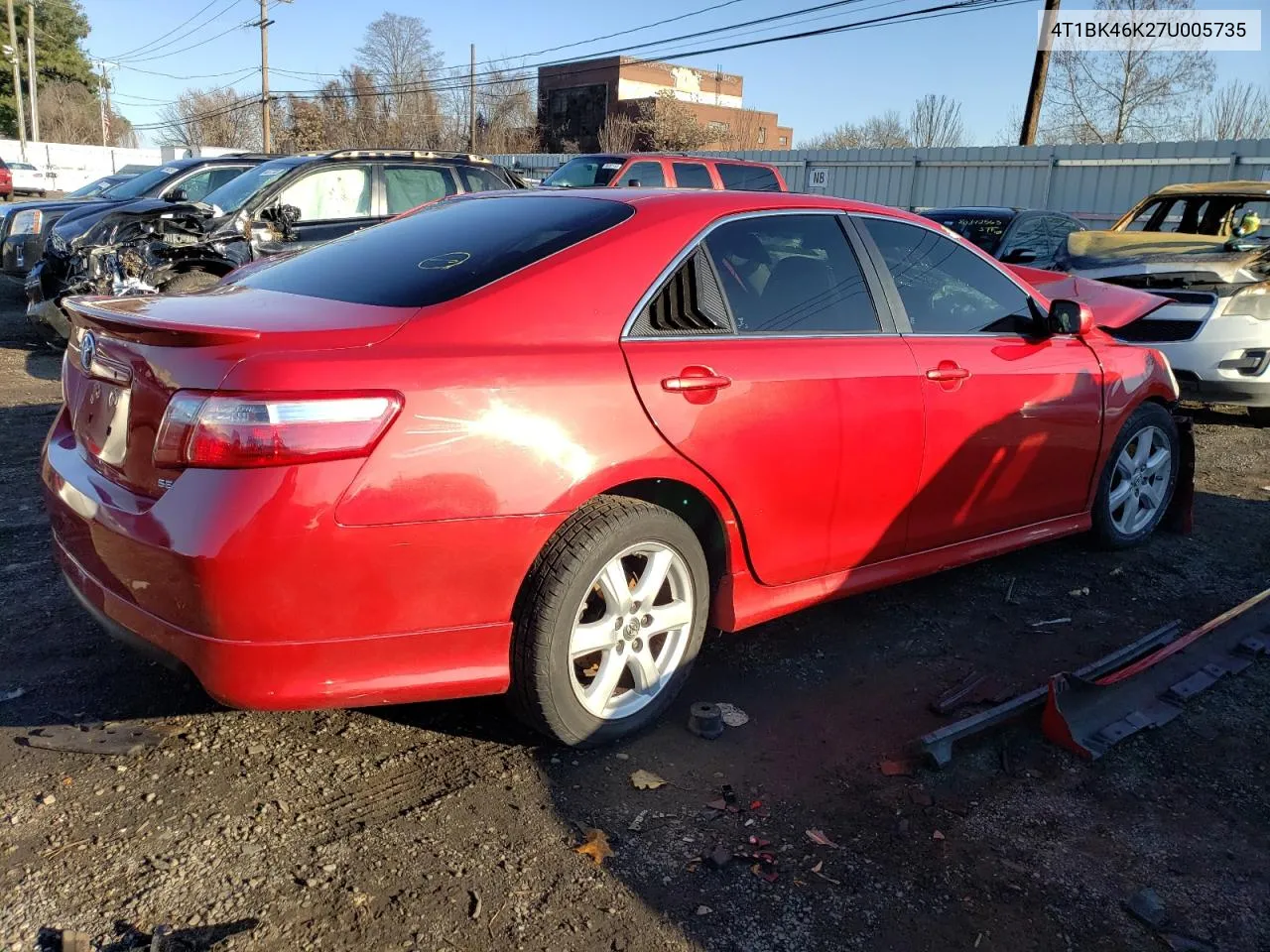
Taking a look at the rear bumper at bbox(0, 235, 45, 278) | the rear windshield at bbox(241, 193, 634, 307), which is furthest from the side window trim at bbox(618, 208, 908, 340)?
the rear bumper at bbox(0, 235, 45, 278)

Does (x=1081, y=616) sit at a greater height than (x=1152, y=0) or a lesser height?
lesser

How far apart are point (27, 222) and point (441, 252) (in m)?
10.4

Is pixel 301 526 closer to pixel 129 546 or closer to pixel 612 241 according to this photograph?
pixel 129 546

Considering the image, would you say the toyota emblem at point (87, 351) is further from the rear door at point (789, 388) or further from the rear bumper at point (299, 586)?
the rear door at point (789, 388)

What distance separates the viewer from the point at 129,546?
8.32ft

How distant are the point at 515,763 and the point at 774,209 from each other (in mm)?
2074

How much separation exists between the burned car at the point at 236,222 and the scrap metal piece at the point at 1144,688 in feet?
23.6

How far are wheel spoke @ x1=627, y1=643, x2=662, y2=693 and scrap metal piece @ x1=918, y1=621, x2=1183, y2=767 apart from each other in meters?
0.83

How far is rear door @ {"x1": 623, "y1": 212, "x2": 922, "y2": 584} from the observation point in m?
3.02

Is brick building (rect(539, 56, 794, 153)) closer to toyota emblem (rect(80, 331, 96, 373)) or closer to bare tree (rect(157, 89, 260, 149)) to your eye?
bare tree (rect(157, 89, 260, 149))

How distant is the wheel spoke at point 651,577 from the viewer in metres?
3.01

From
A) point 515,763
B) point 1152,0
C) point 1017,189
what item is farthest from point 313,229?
point 1152,0

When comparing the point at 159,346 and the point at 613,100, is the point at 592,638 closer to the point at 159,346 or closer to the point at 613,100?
the point at 159,346

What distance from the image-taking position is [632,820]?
2.71 m
